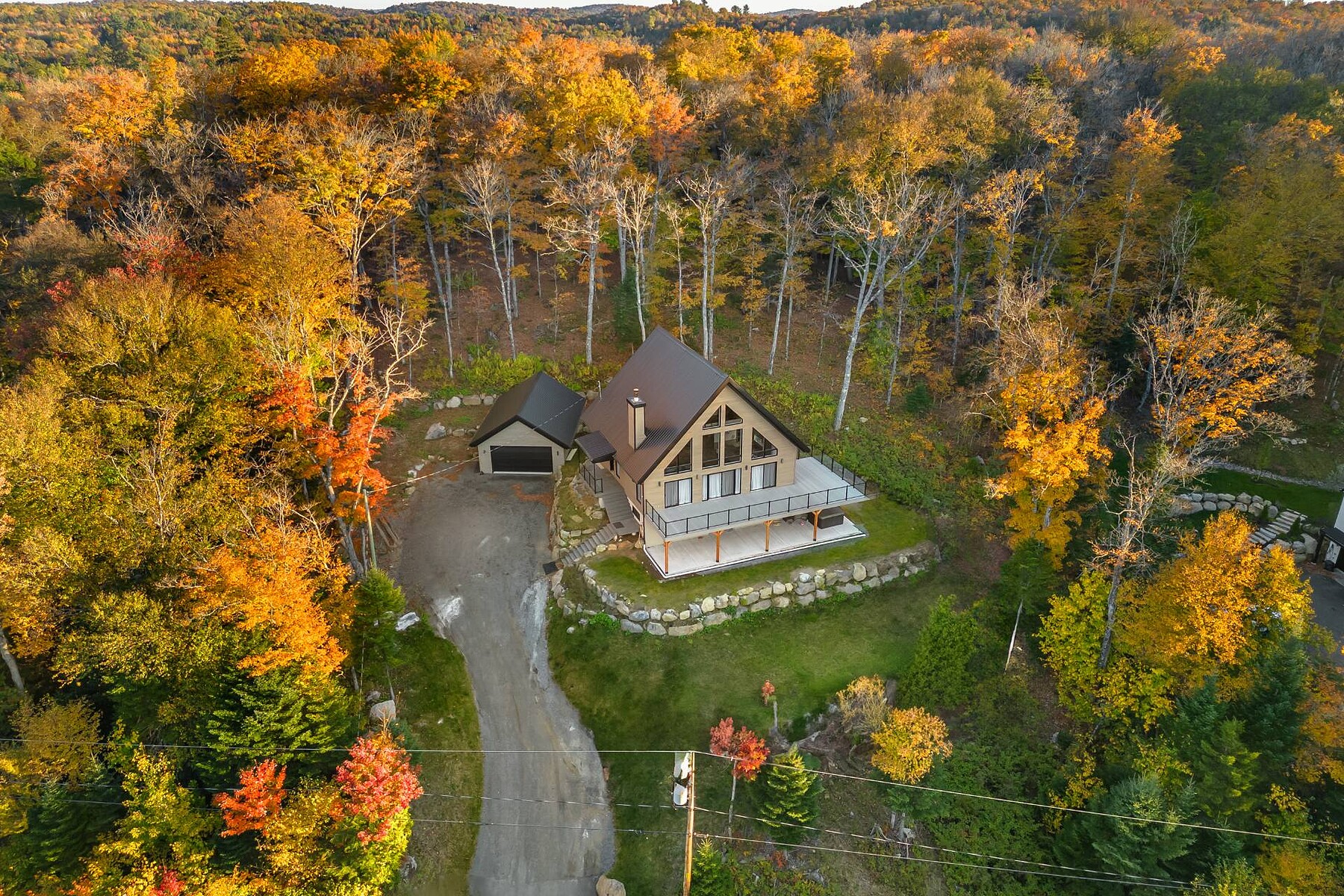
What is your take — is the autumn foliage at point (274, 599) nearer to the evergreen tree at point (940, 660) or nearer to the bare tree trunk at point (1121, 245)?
the evergreen tree at point (940, 660)

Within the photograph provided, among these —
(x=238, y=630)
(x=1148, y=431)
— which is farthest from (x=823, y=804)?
(x=1148, y=431)

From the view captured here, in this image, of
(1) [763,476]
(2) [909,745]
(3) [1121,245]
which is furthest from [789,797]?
(3) [1121,245]

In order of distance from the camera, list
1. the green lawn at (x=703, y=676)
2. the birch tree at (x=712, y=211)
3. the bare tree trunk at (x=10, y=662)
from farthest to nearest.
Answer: the birch tree at (x=712, y=211)
the bare tree trunk at (x=10, y=662)
the green lawn at (x=703, y=676)

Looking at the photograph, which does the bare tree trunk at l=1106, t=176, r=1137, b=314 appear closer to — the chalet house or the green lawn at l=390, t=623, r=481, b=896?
the chalet house

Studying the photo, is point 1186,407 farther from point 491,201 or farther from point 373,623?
point 491,201

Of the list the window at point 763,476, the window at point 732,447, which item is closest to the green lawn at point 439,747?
the window at point 732,447
